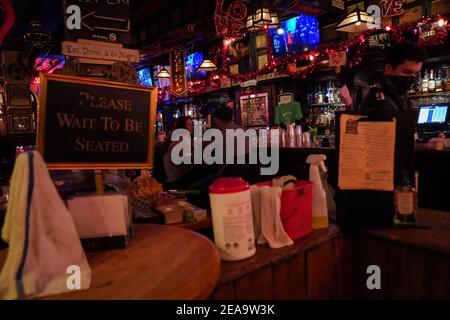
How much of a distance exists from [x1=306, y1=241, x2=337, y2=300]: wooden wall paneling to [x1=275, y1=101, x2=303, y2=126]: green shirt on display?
638 centimetres

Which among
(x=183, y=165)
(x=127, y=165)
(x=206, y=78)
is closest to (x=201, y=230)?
(x=127, y=165)

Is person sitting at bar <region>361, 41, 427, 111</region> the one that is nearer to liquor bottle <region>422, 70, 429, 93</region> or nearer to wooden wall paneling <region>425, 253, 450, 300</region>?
wooden wall paneling <region>425, 253, 450, 300</region>

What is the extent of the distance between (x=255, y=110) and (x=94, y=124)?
780 centimetres

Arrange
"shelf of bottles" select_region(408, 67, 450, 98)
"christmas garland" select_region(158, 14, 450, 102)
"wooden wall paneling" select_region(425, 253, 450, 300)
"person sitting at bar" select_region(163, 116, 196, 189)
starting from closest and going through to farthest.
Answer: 1. "wooden wall paneling" select_region(425, 253, 450, 300)
2. "person sitting at bar" select_region(163, 116, 196, 189)
3. "christmas garland" select_region(158, 14, 450, 102)
4. "shelf of bottles" select_region(408, 67, 450, 98)

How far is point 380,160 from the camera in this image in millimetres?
1578

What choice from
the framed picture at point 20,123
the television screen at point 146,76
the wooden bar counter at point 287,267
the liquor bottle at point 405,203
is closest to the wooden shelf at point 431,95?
the wooden bar counter at point 287,267

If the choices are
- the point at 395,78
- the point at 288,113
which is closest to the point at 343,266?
the point at 395,78

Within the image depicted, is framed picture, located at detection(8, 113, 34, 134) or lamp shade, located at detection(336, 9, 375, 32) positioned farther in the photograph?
framed picture, located at detection(8, 113, 34, 134)

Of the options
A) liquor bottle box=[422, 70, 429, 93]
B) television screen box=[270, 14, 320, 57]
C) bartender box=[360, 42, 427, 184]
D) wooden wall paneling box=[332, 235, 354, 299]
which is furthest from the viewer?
television screen box=[270, 14, 320, 57]

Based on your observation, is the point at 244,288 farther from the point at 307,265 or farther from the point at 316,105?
the point at 316,105

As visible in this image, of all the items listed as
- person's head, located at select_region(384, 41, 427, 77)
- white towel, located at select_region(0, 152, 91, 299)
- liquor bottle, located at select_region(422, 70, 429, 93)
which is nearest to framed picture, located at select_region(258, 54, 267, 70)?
liquor bottle, located at select_region(422, 70, 429, 93)

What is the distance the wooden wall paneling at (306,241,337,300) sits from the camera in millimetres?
1512

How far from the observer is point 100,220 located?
134cm

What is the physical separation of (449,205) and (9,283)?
412cm
